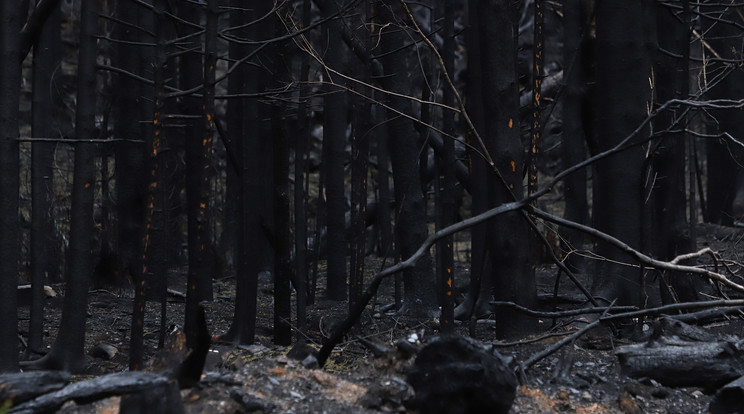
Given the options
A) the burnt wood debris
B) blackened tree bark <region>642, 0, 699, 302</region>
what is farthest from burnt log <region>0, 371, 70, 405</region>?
blackened tree bark <region>642, 0, 699, 302</region>

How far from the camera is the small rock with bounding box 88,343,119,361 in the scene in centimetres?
1098

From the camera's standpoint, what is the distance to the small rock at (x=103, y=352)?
1098cm

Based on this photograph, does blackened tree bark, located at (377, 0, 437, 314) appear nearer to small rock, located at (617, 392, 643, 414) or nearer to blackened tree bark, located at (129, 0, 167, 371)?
blackened tree bark, located at (129, 0, 167, 371)

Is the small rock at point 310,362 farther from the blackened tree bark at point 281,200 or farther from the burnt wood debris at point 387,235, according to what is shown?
the blackened tree bark at point 281,200

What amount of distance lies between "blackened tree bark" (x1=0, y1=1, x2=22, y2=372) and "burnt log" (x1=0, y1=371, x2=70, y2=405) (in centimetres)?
314

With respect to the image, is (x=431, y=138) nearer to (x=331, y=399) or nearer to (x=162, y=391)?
(x=331, y=399)

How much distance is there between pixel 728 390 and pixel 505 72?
13.9 ft

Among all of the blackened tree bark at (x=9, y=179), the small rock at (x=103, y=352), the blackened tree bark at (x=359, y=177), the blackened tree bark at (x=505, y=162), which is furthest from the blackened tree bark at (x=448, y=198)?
the blackened tree bark at (x=9, y=179)

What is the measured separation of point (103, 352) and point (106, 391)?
5701 millimetres

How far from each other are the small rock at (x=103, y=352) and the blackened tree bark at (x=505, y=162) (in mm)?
5251

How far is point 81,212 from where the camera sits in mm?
9641

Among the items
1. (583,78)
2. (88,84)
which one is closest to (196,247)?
(88,84)

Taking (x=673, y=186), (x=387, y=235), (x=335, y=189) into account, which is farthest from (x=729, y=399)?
(x=335, y=189)

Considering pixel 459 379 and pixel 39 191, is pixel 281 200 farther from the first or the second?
pixel 459 379
